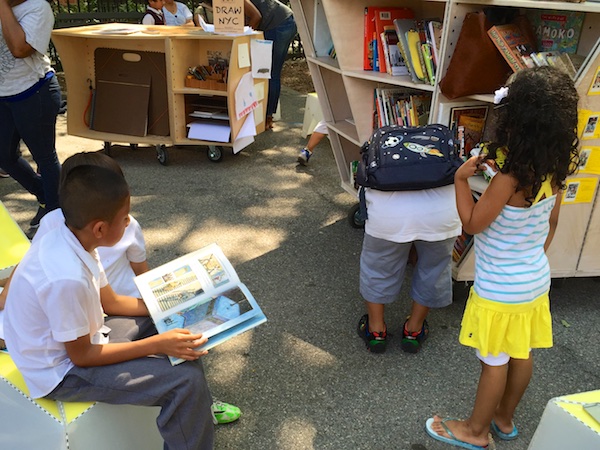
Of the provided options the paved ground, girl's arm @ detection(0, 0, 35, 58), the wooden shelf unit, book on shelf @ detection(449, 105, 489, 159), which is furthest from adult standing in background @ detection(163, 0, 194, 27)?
book on shelf @ detection(449, 105, 489, 159)

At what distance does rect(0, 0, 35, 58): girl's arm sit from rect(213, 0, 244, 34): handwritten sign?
1959 millimetres

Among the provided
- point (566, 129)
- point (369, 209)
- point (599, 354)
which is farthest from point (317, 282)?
point (566, 129)

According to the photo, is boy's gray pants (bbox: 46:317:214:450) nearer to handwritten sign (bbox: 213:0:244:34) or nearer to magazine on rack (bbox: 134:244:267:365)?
magazine on rack (bbox: 134:244:267:365)

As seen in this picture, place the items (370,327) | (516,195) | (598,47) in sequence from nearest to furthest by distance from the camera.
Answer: (516,195) → (598,47) → (370,327)

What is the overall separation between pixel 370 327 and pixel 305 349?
362mm

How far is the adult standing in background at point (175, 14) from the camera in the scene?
6535mm

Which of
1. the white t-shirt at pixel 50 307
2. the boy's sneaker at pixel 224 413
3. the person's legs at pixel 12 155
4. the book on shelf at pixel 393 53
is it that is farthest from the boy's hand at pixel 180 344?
the person's legs at pixel 12 155

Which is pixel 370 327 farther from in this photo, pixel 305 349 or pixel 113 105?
pixel 113 105

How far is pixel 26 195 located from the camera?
4.70 m

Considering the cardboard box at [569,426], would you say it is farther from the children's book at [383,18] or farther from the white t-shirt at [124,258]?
the children's book at [383,18]

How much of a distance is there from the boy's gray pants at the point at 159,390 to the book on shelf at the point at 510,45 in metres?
2.10

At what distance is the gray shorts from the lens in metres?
2.61

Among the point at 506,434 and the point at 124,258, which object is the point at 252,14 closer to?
the point at 124,258

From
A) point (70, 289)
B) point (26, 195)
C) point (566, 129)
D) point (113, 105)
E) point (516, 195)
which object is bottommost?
point (26, 195)
